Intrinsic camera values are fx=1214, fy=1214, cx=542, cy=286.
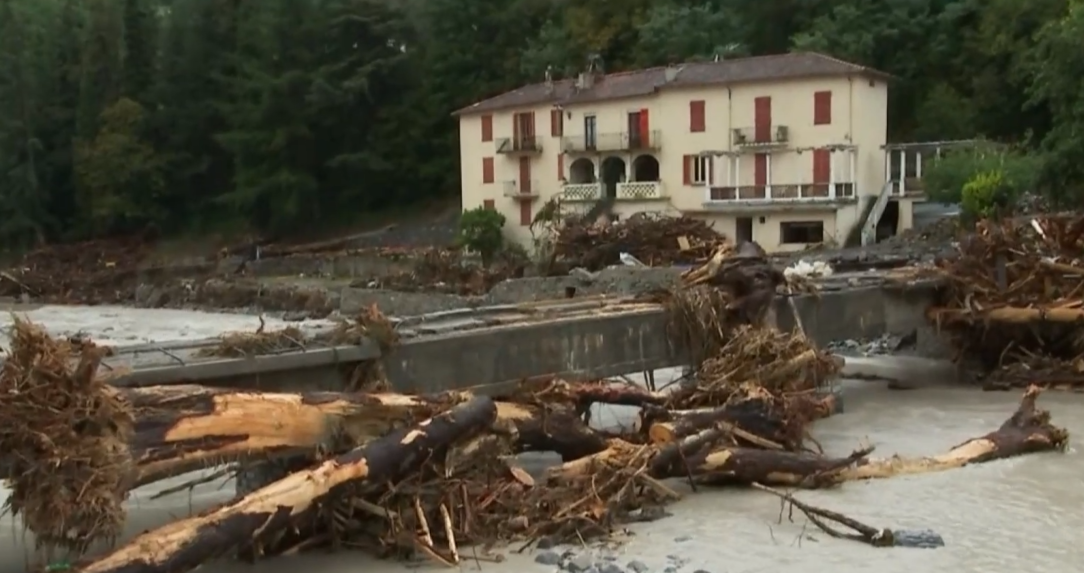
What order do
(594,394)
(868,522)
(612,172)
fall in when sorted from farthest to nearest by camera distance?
1. (612,172)
2. (594,394)
3. (868,522)

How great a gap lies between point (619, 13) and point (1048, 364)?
140 ft

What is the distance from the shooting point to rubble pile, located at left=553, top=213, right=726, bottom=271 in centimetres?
3891

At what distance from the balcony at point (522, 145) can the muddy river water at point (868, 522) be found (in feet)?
129

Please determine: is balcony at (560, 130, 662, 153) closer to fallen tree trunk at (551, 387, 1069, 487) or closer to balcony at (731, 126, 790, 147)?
balcony at (731, 126, 790, 147)

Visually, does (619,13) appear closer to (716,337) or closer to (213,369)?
(716,337)

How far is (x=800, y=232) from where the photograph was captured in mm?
46656

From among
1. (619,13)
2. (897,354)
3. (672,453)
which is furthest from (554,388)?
(619,13)

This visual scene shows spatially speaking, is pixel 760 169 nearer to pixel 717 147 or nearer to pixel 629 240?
pixel 717 147

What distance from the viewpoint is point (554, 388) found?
1375cm

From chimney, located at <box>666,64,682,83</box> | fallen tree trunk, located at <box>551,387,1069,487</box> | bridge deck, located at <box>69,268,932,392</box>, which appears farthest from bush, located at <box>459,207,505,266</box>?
fallen tree trunk, located at <box>551,387,1069,487</box>

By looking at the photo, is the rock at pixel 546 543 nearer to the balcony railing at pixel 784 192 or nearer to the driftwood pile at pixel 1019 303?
the driftwood pile at pixel 1019 303

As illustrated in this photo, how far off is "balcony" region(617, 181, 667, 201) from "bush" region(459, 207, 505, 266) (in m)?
5.48

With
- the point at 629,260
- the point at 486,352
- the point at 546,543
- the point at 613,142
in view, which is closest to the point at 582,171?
the point at 613,142

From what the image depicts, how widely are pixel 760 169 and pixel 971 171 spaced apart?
9.06 m
